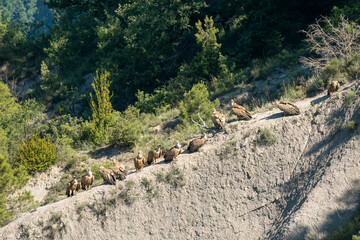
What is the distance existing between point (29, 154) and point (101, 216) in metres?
5.63

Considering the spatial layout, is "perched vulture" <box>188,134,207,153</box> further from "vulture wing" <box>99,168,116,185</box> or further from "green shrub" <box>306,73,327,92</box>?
"green shrub" <box>306,73,327,92</box>

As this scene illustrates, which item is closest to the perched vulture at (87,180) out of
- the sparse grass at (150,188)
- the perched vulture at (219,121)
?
the sparse grass at (150,188)

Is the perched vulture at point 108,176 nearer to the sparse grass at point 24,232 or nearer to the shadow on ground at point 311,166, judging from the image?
the sparse grass at point 24,232

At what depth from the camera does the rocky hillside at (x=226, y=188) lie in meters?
13.3

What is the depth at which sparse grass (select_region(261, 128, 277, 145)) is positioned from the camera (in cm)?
1422

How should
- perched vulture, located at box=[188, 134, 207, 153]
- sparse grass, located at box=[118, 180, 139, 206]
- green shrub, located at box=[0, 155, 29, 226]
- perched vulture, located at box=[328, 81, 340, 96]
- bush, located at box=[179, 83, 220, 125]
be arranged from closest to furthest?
1. sparse grass, located at box=[118, 180, 139, 206]
2. perched vulture, located at box=[188, 134, 207, 153]
3. perched vulture, located at box=[328, 81, 340, 96]
4. green shrub, located at box=[0, 155, 29, 226]
5. bush, located at box=[179, 83, 220, 125]

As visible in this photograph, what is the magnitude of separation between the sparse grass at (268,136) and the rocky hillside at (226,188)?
31 mm

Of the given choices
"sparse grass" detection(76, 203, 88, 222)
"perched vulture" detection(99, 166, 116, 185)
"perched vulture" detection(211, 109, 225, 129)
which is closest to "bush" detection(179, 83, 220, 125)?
"perched vulture" detection(211, 109, 225, 129)

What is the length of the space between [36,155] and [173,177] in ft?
22.0

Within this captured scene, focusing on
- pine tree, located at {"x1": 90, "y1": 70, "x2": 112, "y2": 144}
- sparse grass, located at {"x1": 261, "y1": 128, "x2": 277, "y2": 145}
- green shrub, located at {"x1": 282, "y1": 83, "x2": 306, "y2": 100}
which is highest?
pine tree, located at {"x1": 90, "y1": 70, "x2": 112, "y2": 144}

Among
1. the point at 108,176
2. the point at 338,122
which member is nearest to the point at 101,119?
the point at 108,176

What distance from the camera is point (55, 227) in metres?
13.9

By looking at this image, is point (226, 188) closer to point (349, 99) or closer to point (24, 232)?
point (349, 99)

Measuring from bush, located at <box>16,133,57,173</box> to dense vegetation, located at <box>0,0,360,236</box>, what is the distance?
4cm
